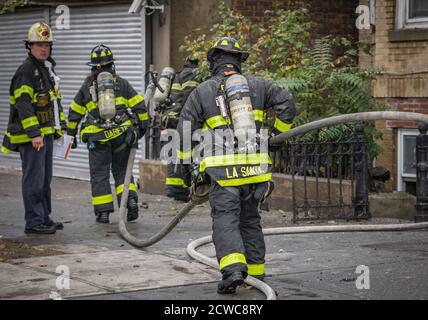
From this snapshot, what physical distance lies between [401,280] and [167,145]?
6.85 m

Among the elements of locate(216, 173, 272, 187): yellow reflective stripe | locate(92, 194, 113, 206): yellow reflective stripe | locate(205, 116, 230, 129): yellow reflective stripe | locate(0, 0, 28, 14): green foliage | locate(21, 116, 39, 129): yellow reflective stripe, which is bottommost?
locate(92, 194, 113, 206): yellow reflective stripe

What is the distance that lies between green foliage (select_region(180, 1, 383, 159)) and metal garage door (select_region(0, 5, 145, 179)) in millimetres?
1624

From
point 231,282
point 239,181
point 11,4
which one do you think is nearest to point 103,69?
point 239,181

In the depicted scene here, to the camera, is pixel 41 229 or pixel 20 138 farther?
pixel 41 229

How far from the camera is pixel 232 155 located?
24.2 ft

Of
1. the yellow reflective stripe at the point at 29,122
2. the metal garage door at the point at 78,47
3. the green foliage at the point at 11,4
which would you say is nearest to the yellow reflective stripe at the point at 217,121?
the yellow reflective stripe at the point at 29,122

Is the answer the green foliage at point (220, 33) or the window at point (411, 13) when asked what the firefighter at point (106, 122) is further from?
the window at point (411, 13)

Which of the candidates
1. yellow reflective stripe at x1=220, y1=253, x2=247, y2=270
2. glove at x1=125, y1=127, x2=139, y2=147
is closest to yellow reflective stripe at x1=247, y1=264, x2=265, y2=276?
yellow reflective stripe at x1=220, y1=253, x2=247, y2=270

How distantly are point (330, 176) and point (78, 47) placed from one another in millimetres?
6481

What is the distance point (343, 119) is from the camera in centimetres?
817

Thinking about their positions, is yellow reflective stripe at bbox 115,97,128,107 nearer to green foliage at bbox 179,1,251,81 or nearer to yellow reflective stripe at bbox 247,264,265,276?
green foliage at bbox 179,1,251,81

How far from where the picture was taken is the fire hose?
790 centimetres

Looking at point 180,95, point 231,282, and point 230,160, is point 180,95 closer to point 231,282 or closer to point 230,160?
point 230,160
